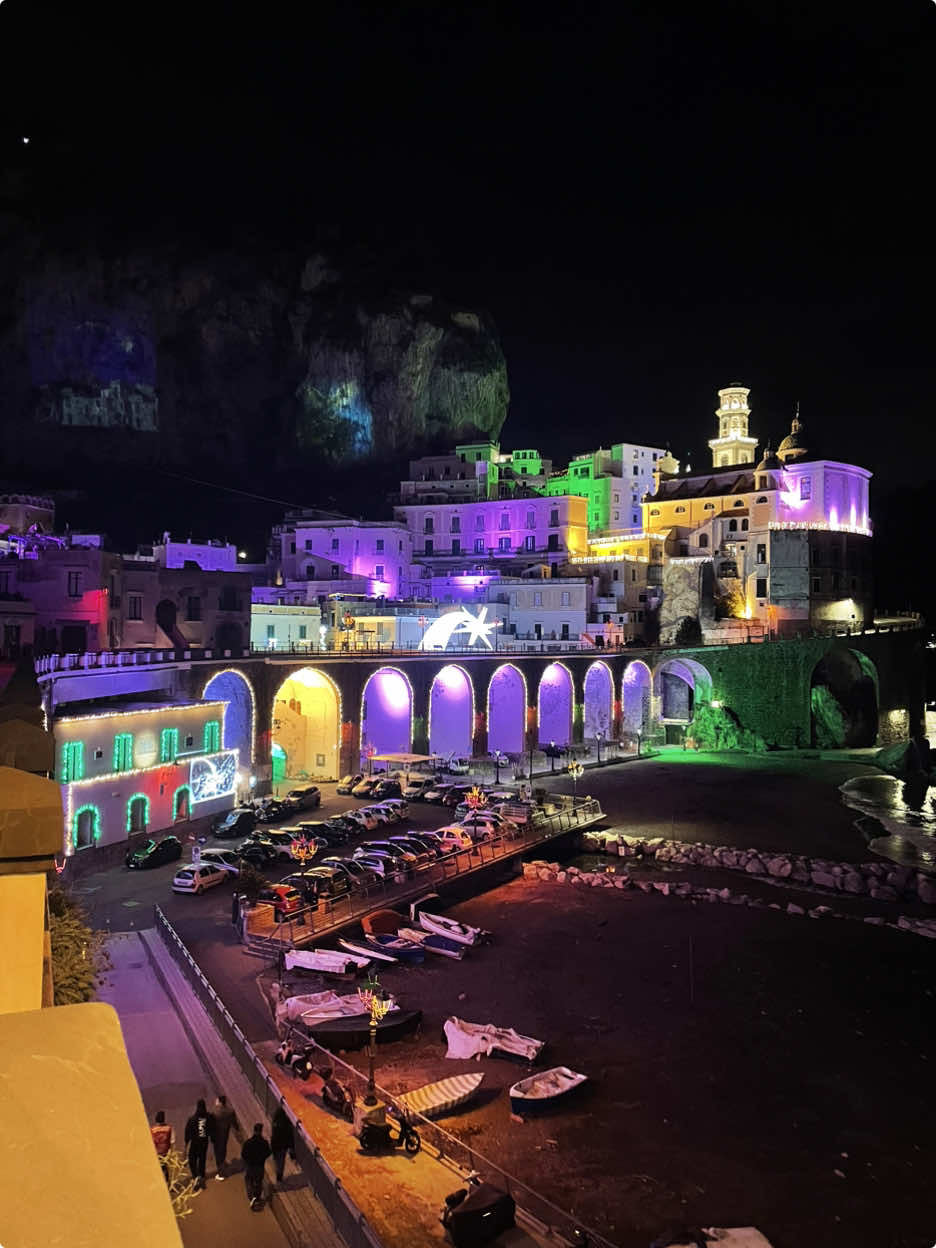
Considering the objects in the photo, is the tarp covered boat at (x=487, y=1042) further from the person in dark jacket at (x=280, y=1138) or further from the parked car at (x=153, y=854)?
the parked car at (x=153, y=854)

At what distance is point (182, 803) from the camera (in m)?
33.3

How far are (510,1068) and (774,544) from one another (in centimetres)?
5764

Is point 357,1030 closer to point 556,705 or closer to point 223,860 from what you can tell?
point 223,860

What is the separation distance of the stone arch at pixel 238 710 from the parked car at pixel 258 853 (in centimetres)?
833

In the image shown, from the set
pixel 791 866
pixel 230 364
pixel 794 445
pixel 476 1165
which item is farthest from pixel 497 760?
pixel 230 364

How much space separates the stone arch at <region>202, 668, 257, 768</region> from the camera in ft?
124

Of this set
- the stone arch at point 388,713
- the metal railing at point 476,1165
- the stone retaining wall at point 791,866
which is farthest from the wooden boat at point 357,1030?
the stone arch at point 388,713

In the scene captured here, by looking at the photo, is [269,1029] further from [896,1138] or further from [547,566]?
[547,566]

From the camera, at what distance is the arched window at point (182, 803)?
108 ft

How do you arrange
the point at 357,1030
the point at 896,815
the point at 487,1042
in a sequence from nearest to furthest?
the point at 357,1030 < the point at 487,1042 < the point at 896,815

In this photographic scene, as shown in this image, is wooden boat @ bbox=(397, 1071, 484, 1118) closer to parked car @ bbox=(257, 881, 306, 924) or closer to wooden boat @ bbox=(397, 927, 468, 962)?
wooden boat @ bbox=(397, 927, 468, 962)

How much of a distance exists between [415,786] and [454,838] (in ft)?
31.6

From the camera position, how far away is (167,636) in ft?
149

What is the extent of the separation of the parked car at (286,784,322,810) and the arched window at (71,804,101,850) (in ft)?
30.3
